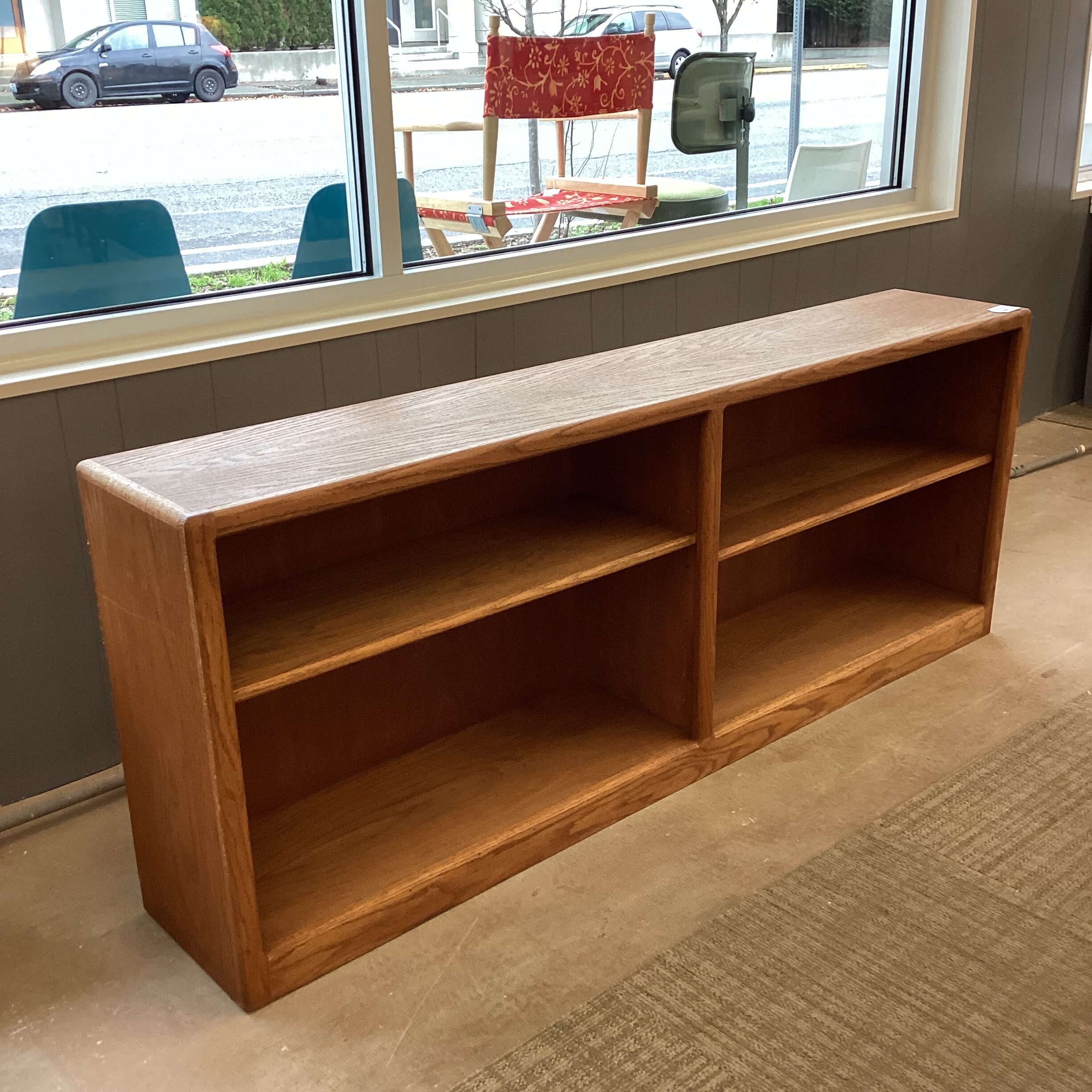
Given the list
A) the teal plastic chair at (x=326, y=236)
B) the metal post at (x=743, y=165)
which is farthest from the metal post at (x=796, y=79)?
the teal plastic chair at (x=326, y=236)

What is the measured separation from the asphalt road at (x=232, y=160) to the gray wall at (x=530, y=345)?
29cm

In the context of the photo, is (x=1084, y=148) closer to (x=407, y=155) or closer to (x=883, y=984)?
(x=407, y=155)

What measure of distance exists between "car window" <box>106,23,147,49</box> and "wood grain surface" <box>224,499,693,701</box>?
1.06m

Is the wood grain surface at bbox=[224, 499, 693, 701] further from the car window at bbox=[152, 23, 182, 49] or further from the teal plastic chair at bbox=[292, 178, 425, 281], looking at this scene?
the car window at bbox=[152, 23, 182, 49]

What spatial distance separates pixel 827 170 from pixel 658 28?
0.88 meters

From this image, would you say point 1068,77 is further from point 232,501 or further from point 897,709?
point 232,501

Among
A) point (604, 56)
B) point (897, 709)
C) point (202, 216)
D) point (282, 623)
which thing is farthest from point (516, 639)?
point (604, 56)

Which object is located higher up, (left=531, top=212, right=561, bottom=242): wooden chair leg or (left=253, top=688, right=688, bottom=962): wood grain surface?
(left=531, top=212, right=561, bottom=242): wooden chair leg

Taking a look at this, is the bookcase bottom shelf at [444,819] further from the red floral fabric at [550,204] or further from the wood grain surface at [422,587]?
the red floral fabric at [550,204]

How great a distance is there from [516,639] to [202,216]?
3.55ft

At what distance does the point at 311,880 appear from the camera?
2055mm

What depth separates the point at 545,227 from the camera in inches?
122

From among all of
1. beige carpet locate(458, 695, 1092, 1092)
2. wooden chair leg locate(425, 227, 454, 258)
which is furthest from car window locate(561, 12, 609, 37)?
beige carpet locate(458, 695, 1092, 1092)

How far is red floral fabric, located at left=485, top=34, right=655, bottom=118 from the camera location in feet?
9.56
